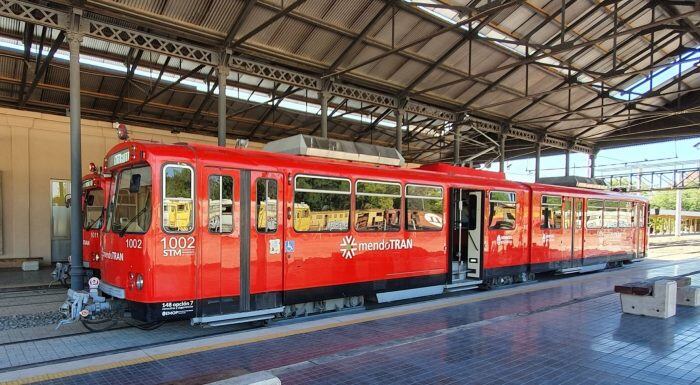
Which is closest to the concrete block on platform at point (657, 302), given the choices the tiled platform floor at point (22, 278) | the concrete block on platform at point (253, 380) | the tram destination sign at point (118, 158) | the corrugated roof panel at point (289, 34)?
the concrete block on platform at point (253, 380)

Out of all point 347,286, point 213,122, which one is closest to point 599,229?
point 347,286

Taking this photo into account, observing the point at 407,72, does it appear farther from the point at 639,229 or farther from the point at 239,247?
the point at 239,247

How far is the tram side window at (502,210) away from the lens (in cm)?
1107

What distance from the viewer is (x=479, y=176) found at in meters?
11.2

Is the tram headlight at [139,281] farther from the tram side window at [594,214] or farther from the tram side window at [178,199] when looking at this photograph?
the tram side window at [594,214]

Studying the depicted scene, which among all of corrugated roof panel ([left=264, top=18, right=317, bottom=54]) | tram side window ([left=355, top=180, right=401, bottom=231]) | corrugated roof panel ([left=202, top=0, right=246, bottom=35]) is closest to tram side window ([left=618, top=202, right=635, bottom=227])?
tram side window ([left=355, top=180, right=401, bottom=231])

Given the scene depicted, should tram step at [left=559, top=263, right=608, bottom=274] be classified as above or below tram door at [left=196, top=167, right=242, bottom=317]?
below

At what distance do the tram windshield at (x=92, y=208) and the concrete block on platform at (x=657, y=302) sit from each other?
12044mm

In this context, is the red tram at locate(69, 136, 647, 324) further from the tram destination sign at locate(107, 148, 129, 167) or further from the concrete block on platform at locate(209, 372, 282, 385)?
the concrete block on platform at locate(209, 372, 282, 385)

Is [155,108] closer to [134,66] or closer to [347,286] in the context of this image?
[134,66]

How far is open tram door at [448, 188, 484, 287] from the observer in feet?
35.4

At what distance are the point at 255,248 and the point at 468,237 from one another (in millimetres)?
6050

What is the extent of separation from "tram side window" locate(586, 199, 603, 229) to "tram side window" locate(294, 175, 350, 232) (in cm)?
1006

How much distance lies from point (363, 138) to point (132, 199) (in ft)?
75.0
